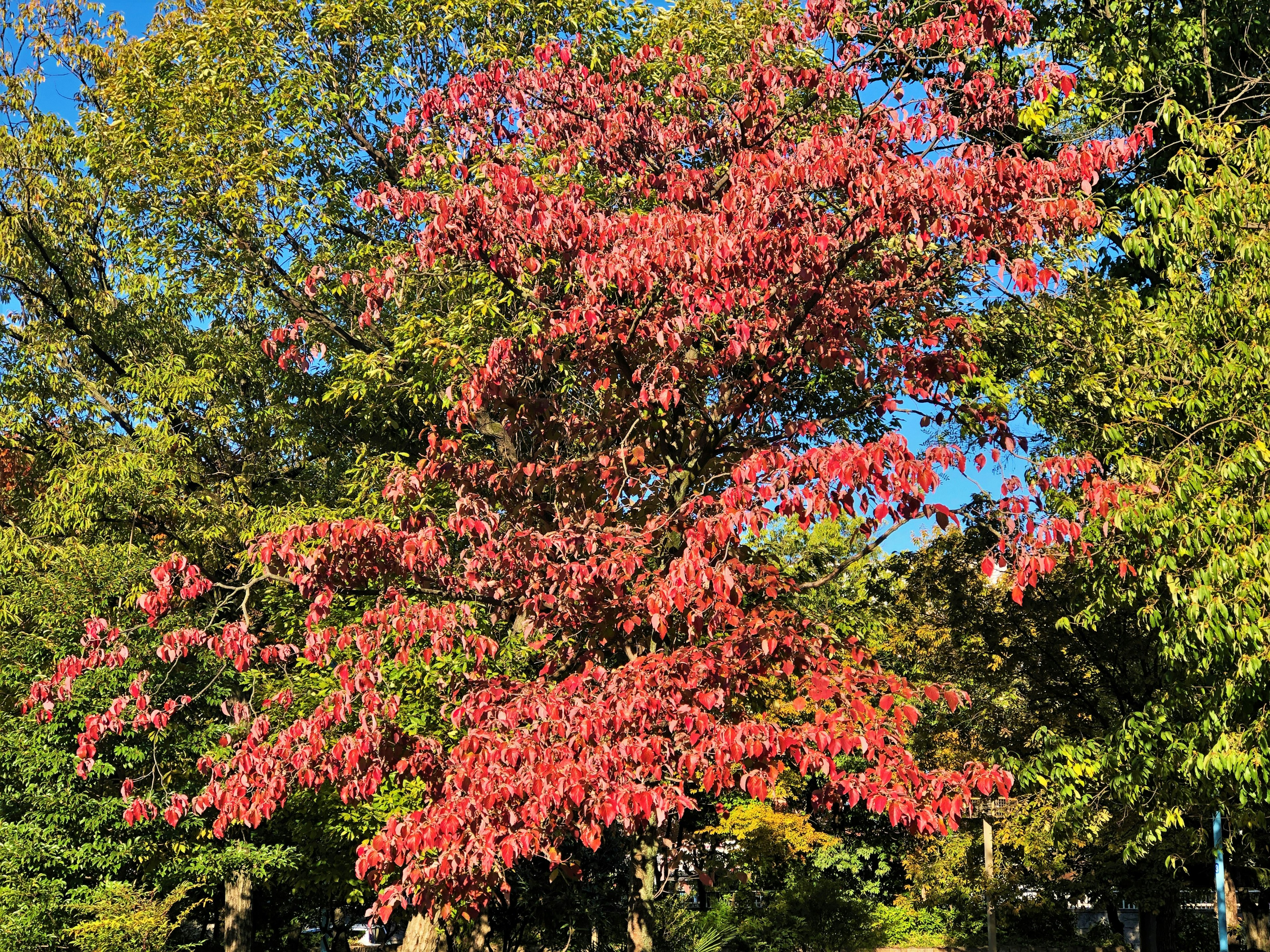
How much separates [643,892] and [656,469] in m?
3.71

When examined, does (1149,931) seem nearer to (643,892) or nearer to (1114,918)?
(1114,918)

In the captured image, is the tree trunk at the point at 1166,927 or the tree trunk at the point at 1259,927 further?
the tree trunk at the point at 1259,927

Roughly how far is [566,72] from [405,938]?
12749 mm

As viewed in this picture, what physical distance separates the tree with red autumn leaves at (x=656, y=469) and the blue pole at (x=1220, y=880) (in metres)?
7.72

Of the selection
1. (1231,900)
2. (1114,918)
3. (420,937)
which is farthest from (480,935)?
(1114,918)

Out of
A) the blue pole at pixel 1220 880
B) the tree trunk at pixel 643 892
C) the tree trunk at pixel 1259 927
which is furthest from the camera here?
the tree trunk at pixel 1259 927

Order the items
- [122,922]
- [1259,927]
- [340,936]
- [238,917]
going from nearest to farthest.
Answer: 1. [122,922]
2. [238,917]
3. [1259,927]
4. [340,936]

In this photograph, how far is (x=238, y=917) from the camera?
18.6 meters

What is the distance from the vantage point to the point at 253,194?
1509cm

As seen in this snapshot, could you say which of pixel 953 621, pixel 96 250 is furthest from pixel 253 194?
pixel 953 621

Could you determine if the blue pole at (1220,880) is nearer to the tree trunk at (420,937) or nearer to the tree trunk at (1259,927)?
the tree trunk at (1259,927)

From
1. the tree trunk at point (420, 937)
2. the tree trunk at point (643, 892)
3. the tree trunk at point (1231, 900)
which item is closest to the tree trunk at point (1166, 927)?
the tree trunk at point (1231, 900)

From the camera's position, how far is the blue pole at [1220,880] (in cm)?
1354

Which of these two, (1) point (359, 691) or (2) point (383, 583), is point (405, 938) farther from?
(1) point (359, 691)
